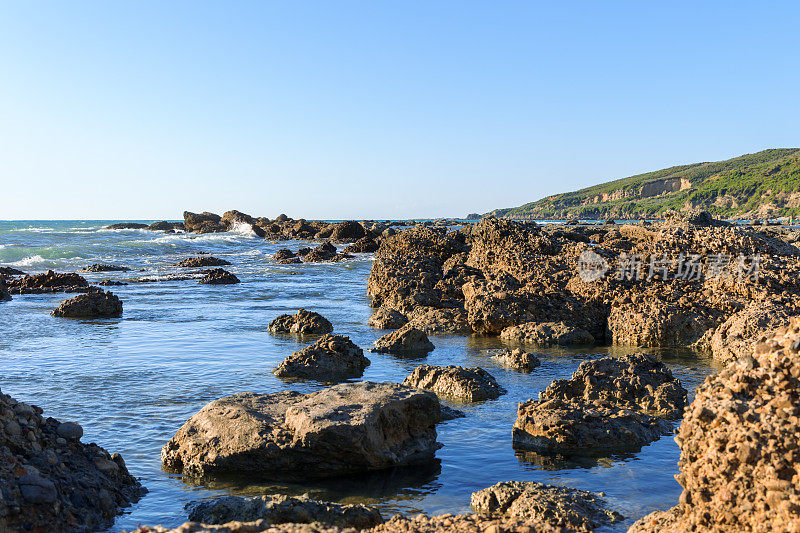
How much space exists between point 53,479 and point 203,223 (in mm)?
78829

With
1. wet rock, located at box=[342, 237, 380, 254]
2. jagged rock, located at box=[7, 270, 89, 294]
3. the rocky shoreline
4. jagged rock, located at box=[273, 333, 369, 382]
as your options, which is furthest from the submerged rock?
jagged rock, located at box=[273, 333, 369, 382]

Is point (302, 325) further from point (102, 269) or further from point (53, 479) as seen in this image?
point (102, 269)

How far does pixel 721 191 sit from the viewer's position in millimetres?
143750

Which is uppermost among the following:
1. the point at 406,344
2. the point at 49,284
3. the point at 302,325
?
the point at 49,284

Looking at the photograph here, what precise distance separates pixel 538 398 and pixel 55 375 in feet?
23.9

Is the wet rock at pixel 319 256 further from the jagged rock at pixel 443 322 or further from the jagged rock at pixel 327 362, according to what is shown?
the jagged rock at pixel 327 362

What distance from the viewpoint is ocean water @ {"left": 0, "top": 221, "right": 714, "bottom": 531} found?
18.9 ft

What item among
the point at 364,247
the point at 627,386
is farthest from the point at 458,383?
the point at 364,247

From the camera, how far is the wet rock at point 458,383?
8.56 meters

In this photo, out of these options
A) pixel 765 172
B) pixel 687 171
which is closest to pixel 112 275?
pixel 765 172

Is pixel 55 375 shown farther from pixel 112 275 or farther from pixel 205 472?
pixel 112 275

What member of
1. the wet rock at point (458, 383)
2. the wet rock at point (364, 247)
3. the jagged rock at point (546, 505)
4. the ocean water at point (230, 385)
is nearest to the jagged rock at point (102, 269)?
the ocean water at point (230, 385)

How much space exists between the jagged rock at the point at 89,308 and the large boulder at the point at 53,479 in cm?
Result: 1158

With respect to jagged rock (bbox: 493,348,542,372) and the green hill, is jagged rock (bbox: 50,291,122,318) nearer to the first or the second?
jagged rock (bbox: 493,348,542,372)
